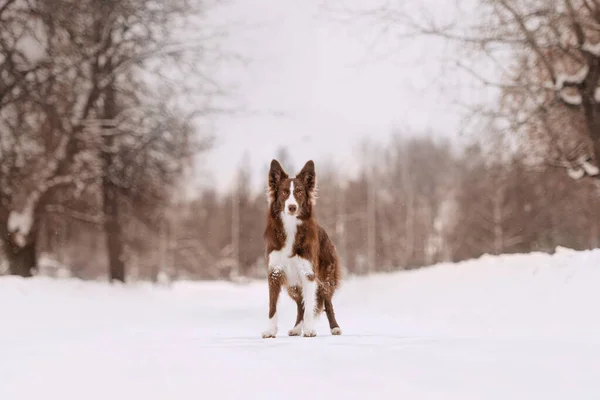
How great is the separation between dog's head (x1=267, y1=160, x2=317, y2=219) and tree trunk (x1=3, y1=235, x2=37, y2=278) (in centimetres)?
1221

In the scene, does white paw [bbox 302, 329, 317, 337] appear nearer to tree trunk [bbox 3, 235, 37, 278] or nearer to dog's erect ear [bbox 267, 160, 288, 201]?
dog's erect ear [bbox 267, 160, 288, 201]

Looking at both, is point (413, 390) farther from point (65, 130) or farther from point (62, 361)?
point (65, 130)

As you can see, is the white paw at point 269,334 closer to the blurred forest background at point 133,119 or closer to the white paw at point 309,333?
the white paw at point 309,333

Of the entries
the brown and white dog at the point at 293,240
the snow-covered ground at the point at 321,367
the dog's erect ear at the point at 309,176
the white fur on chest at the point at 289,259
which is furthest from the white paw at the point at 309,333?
the dog's erect ear at the point at 309,176

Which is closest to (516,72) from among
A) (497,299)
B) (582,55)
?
(582,55)

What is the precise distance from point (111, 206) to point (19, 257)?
391 centimetres

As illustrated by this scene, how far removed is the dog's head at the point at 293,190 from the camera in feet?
22.5

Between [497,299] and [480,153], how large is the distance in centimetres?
556

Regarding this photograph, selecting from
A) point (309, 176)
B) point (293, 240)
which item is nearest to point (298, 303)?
point (293, 240)

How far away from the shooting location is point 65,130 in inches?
690

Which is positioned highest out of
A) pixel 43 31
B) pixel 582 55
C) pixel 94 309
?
pixel 43 31

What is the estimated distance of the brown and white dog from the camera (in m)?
6.93

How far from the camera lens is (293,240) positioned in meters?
6.95

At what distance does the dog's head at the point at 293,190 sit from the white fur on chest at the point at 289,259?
10 centimetres
